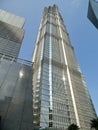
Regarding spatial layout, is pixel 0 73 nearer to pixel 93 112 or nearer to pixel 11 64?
pixel 11 64

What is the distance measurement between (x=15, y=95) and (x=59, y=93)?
288 feet

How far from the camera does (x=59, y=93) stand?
353 feet

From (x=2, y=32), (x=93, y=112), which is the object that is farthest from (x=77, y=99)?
(x=2, y=32)

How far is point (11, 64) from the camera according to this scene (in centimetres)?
2864

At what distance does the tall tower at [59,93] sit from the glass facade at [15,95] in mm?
49761

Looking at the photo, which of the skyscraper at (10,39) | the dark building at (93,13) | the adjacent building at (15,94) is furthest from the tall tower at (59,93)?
the adjacent building at (15,94)

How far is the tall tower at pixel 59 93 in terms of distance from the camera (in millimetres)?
91075

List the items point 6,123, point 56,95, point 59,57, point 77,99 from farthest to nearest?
point 59,57 → point 77,99 → point 56,95 → point 6,123

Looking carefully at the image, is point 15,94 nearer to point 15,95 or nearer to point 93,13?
point 15,95

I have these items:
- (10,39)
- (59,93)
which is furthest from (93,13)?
(59,93)

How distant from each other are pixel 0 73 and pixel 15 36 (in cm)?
9530

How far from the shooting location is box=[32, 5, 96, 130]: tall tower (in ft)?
299

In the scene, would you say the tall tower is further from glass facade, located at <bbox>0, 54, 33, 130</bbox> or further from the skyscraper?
glass facade, located at <bbox>0, 54, 33, 130</bbox>

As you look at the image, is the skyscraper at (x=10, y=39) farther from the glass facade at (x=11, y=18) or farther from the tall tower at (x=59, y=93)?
the tall tower at (x=59, y=93)
